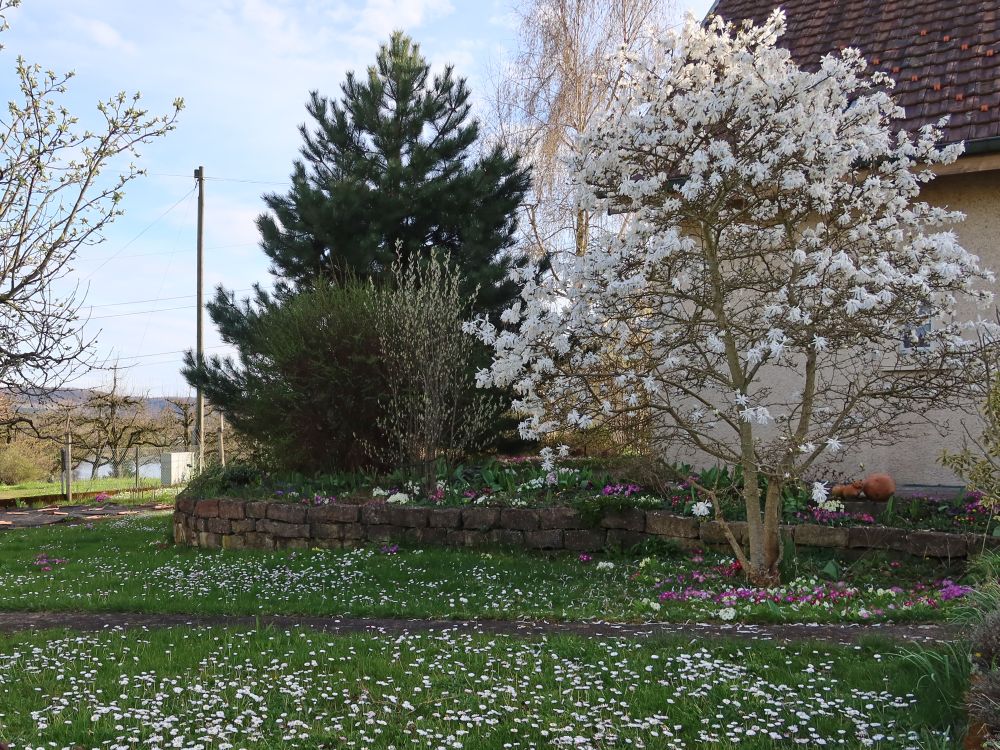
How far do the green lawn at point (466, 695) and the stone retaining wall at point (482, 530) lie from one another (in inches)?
112

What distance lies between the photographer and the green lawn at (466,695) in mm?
3689

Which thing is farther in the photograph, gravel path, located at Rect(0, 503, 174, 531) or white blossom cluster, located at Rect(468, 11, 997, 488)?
gravel path, located at Rect(0, 503, 174, 531)

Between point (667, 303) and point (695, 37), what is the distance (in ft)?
7.13

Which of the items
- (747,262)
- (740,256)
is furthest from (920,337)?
(740,256)

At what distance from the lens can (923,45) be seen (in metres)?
10.7

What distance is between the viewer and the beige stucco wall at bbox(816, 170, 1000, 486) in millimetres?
9242

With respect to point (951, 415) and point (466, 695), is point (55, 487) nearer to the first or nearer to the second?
point (951, 415)

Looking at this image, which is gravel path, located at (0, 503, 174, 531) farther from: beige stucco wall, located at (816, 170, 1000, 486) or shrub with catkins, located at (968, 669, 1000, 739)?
shrub with catkins, located at (968, 669, 1000, 739)

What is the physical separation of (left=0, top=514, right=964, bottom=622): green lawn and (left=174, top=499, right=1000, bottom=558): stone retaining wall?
22 cm

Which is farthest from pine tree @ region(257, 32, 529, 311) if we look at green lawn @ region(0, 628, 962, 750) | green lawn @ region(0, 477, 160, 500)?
green lawn @ region(0, 477, 160, 500)

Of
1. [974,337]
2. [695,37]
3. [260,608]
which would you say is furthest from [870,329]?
[260,608]

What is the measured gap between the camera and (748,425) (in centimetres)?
686

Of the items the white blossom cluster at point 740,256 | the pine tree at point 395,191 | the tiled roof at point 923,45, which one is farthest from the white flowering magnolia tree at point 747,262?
the pine tree at point 395,191

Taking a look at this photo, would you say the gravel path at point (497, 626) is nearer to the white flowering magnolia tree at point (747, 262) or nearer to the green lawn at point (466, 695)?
the green lawn at point (466, 695)
